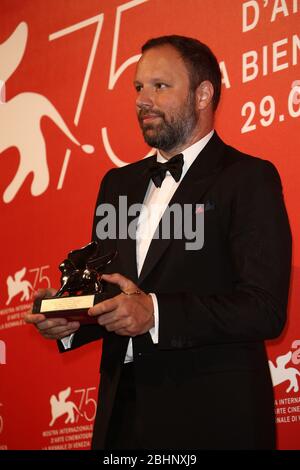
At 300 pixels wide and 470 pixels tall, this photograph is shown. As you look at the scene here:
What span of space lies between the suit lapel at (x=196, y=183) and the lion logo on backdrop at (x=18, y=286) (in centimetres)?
186

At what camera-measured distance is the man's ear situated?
264cm

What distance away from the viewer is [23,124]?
438cm

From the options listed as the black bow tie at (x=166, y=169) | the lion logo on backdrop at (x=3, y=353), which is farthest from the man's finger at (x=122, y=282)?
the lion logo on backdrop at (x=3, y=353)

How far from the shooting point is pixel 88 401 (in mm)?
3781

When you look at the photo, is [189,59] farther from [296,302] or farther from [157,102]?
[296,302]

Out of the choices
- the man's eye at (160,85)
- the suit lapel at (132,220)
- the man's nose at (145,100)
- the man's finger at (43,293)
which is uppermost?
the man's eye at (160,85)

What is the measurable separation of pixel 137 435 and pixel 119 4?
93.6 inches

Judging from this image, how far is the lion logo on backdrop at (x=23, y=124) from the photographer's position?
13.9ft

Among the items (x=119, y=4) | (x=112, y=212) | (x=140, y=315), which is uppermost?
(x=119, y=4)

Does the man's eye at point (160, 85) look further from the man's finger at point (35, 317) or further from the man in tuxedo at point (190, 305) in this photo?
the man's finger at point (35, 317)

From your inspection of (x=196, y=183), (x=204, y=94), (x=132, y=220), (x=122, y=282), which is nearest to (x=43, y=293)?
(x=122, y=282)

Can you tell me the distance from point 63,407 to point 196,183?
5.97 feet

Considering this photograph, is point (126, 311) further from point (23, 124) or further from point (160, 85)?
point (23, 124)
